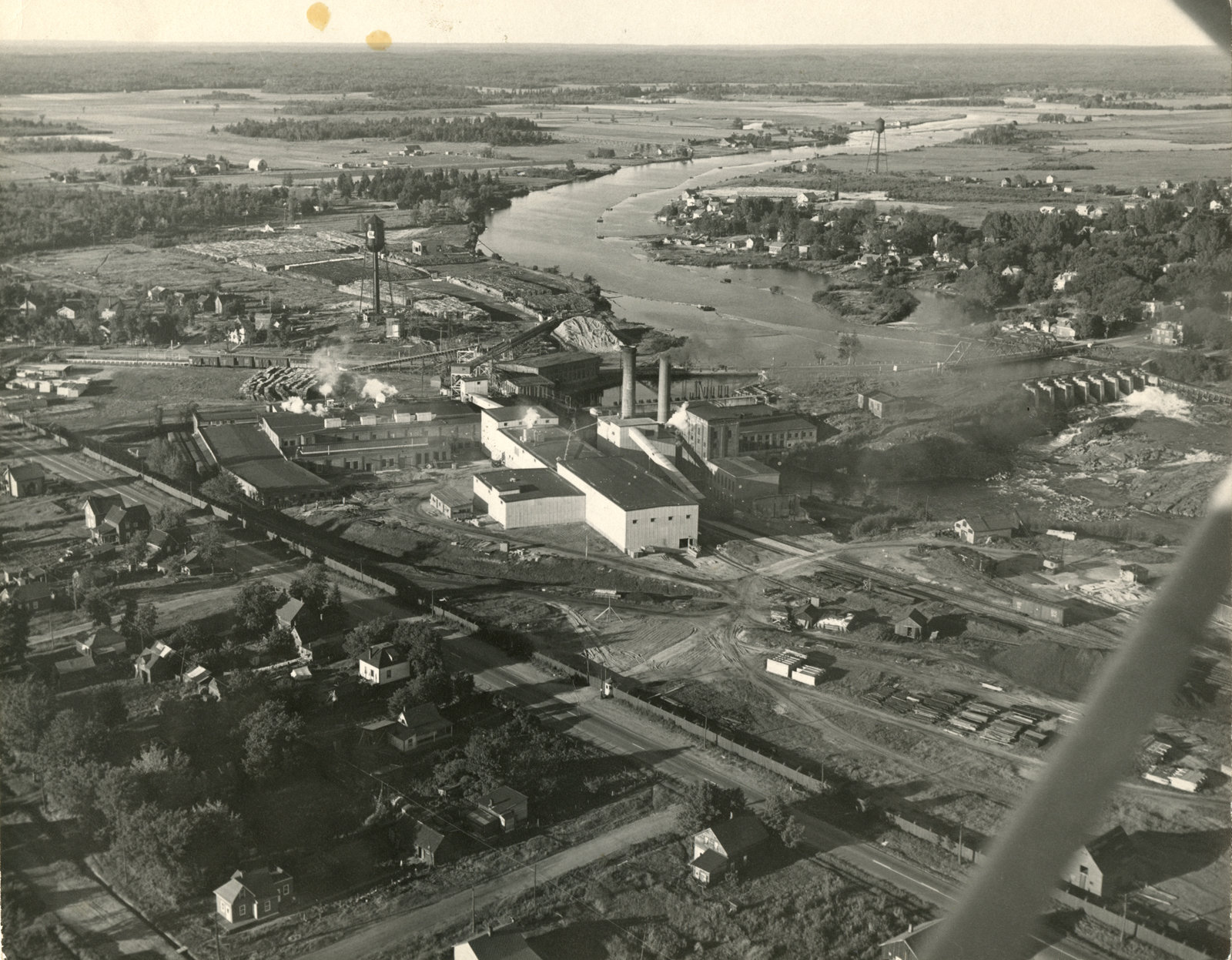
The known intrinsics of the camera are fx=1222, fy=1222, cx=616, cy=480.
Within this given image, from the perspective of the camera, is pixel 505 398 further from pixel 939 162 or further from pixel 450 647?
pixel 939 162

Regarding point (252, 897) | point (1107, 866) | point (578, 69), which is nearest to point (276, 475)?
point (252, 897)

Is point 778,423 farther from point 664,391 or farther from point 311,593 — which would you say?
point 311,593

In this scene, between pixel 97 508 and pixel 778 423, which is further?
pixel 778 423

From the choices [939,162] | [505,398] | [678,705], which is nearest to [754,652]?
[678,705]

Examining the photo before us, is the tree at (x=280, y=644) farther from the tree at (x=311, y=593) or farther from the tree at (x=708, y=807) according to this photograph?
the tree at (x=708, y=807)

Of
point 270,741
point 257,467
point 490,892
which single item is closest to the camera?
point 490,892

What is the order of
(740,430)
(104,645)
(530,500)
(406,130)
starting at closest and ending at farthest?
(104,645) → (530,500) → (740,430) → (406,130)

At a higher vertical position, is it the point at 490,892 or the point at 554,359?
the point at 490,892

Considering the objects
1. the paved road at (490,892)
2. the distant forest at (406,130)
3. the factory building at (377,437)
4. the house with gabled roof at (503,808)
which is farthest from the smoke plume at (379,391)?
the distant forest at (406,130)
